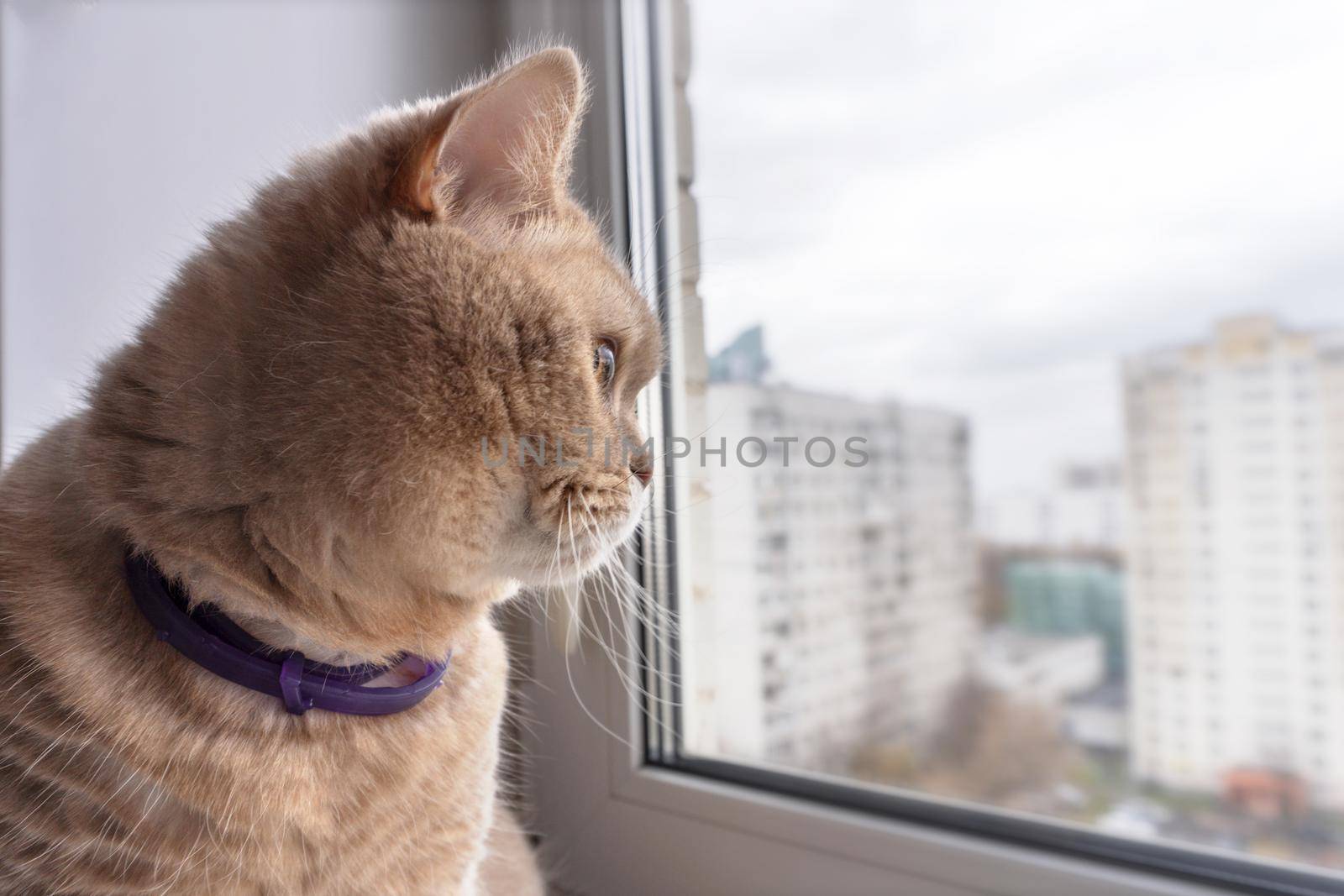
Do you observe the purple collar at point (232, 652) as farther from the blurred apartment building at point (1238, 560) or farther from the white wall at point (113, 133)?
the blurred apartment building at point (1238, 560)

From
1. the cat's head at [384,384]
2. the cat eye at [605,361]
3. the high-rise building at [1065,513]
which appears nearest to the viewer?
the cat's head at [384,384]

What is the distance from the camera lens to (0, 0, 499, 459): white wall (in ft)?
3.67

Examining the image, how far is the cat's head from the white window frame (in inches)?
9.6

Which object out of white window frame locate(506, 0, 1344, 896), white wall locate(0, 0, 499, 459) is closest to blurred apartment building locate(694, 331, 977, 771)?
white window frame locate(506, 0, 1344, 896)

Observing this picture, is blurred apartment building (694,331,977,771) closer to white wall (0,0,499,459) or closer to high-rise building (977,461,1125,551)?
high-rise building (977,461,1125,551)

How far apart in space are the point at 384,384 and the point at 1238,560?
3.45 ft

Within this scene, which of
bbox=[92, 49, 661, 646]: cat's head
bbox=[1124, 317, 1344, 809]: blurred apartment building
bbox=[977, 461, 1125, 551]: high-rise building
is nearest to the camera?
bbox=[92, 49, 661, 646]: cat's head

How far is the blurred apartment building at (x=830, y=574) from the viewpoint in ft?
3.97

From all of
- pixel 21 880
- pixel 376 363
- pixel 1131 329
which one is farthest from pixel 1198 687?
pixel 21 880

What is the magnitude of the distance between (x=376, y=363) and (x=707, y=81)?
77 cm

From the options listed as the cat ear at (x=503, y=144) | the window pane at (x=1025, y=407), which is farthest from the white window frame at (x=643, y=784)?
the cat ear at (x=503, y=144)

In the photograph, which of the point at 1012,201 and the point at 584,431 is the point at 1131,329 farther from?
the point at 584,431

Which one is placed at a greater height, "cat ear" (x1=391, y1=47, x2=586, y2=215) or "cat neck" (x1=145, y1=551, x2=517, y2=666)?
"cat ear" (x1=391, y1=47, x2=586, y2=215)

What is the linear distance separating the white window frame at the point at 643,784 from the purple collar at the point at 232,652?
38 cm
